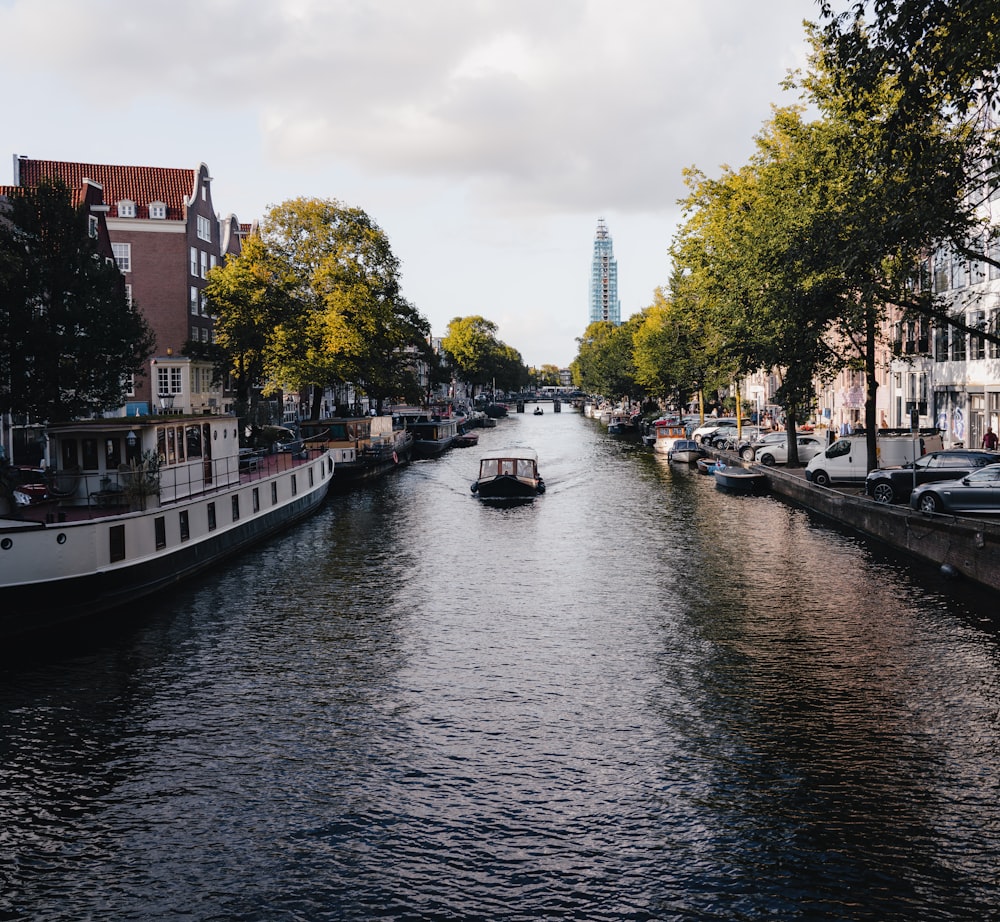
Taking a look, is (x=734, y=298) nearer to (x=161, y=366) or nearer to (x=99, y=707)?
(x=99, y=707)

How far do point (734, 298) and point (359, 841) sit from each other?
4076 cm

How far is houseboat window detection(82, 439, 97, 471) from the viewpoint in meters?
30.8

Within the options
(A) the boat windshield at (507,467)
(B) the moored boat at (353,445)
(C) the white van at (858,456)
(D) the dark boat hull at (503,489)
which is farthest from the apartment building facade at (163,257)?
(C) the white van at (858,456)

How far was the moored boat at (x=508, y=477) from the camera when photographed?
174ft

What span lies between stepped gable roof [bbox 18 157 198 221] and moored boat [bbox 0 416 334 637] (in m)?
50.6

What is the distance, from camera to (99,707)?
1905 cm

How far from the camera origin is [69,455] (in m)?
30.8

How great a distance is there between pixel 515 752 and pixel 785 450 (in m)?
48.5

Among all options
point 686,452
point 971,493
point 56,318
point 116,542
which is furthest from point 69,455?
point 686,452

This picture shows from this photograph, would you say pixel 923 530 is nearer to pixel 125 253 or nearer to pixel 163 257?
pixel 163 257

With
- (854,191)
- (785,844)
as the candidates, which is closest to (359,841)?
(785,844)

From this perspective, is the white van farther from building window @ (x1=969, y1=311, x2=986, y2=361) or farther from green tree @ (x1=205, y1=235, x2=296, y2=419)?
green tree @ (x1=205, y1=235, x2=296, y2=419)

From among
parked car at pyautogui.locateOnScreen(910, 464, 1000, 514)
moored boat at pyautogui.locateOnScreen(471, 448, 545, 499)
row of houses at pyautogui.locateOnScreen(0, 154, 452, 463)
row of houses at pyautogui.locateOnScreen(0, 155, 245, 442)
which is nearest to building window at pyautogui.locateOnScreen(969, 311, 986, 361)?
moored boat at pyautogui.locateOnScreen(471, 448, 545, 499)

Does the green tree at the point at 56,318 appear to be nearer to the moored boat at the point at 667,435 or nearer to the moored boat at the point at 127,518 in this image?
the moored boat at the point at 127,518
